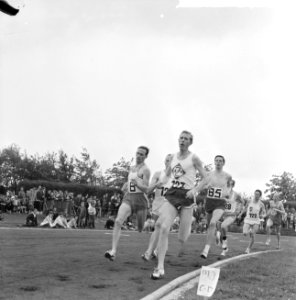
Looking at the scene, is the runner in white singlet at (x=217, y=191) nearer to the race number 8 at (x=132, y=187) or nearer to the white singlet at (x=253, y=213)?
the race number 8 at (x=132, y=187)

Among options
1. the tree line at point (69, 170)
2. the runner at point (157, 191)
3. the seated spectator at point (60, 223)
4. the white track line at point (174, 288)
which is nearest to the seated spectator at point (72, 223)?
the seated spectator at point (60, 223)

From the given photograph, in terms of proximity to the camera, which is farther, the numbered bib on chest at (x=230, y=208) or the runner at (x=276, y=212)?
the runner at (x=276, y=212)

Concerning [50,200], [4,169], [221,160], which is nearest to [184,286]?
[221,160]

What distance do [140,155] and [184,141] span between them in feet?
4.90

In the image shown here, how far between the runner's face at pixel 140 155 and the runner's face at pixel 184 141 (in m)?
1.38

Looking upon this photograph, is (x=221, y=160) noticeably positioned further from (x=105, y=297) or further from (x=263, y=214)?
(x=105, y=297)

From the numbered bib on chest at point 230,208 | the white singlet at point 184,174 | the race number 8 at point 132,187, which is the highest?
the white singlet at point 184,174

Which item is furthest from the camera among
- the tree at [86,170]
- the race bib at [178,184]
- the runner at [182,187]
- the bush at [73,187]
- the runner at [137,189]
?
the tree at [86,170]

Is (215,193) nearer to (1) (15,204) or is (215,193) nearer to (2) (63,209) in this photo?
(2) (63,209)

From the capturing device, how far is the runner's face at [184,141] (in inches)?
323

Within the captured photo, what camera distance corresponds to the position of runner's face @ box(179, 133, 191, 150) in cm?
821

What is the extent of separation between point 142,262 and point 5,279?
3345 mm

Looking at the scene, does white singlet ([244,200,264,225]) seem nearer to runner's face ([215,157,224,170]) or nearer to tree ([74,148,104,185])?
runner's face ([215,157,224,170])

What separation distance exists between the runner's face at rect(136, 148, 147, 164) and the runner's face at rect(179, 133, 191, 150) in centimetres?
138
